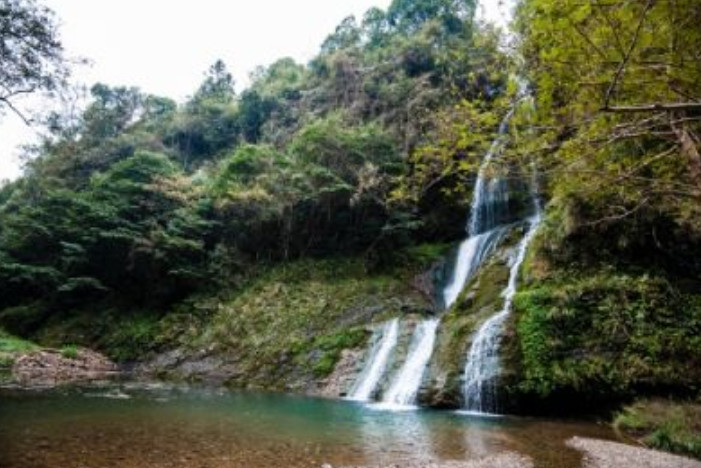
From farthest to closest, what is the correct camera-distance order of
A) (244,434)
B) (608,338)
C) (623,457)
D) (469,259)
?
(469,259)
(608,338)
(244,434)
(623,457)

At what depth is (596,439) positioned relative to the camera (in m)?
9.92

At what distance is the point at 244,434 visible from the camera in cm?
986

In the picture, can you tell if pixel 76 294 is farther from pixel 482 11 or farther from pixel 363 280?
pixel 482 11

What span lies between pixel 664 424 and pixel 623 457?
192 cm

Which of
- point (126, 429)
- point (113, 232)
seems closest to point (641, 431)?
point (126, 429)

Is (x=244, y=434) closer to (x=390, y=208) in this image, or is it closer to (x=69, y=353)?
(x=390, y=208)

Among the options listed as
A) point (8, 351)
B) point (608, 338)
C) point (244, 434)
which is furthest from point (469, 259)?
point (8, 351)

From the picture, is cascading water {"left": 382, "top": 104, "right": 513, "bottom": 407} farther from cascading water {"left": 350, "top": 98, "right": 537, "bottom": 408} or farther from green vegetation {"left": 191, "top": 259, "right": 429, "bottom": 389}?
green vegetation {"left": 191, "top": 259, "right": 429, "bottom": 389}

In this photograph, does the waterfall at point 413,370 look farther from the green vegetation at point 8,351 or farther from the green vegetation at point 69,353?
the green vegetation at point 69,353

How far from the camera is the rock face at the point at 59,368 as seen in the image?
61.3 ft

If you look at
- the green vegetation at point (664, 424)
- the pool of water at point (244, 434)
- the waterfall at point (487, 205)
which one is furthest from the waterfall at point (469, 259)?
the green vegetation at point (664, 424)

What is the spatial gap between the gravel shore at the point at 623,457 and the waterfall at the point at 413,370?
614 centimetres

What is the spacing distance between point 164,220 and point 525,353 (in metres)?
22.6

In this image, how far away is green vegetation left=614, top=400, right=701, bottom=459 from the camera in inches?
346
